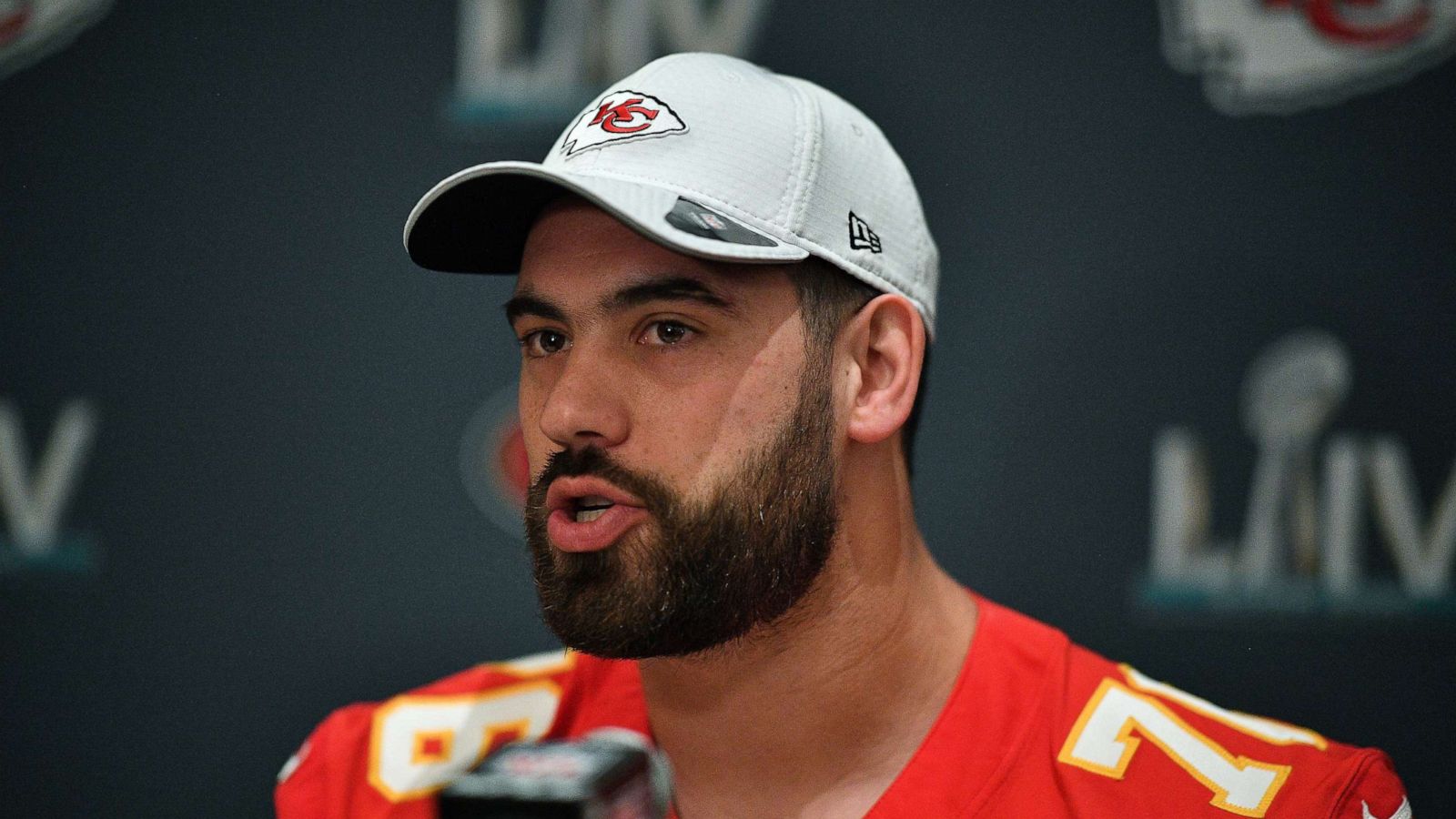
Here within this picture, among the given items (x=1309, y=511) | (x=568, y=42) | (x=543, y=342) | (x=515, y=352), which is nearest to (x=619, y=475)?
(x=543, y=342)

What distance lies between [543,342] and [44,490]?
40.2 inches

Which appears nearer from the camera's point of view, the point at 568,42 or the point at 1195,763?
the point at 1195,763

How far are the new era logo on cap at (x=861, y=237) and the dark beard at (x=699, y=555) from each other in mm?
133

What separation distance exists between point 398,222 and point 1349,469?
1.34m

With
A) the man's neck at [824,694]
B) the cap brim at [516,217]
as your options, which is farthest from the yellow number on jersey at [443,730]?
the cap brim at [516,217]

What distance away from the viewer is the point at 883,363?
121cm

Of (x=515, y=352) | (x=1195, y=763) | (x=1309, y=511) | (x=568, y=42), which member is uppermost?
(x=568, y=42)

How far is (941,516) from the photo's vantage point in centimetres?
174

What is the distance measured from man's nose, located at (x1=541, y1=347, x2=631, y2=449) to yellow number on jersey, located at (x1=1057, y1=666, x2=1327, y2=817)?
0.53 metres

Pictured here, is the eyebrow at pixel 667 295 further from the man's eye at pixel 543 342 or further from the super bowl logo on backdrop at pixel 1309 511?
the super bowl logo on backdrop at pixel 1309 511

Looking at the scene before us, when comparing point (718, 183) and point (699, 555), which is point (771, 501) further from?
point (718, 183)

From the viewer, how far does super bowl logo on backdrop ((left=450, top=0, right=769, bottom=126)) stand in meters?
1.74

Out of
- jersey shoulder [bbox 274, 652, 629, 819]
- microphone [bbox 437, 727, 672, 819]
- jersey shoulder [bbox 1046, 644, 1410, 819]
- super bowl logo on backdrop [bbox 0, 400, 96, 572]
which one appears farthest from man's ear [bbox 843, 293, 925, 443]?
super bowl logo on backdrop [bbox 0, 400, 96, 572]

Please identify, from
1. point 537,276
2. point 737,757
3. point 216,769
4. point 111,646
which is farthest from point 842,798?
point 111,646
